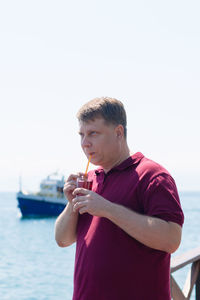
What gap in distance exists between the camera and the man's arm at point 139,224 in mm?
1333

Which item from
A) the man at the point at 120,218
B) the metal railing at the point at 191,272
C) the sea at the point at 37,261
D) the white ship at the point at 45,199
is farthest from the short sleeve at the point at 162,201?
the white ship at the point at 45,199

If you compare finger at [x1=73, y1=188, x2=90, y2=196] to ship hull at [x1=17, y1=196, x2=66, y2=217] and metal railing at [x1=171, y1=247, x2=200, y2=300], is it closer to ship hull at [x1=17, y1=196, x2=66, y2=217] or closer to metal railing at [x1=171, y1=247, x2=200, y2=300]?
metal railing at [x1=171, y1=247, x2=200, y2=300]

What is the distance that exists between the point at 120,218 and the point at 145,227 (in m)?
0.08

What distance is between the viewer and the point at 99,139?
4.86 ft

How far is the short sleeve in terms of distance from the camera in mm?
1356

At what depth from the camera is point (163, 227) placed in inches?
52.4

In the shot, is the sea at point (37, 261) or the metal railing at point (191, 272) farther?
the sea at point (37, 261)

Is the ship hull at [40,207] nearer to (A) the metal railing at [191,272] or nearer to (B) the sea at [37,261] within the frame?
(B) the sea at [37,261]

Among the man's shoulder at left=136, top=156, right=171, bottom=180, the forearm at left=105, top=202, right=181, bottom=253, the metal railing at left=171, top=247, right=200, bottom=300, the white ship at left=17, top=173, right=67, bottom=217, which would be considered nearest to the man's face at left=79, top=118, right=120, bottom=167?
the man's shoulder at left=136, top=156, right=171, bottom=180

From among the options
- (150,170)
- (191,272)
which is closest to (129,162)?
(150,170)

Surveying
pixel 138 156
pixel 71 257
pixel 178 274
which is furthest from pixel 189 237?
pixel 138 156

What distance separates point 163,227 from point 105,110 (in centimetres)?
42

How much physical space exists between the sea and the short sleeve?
463 inches

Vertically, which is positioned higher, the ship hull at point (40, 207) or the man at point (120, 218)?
the man at point (120, 218)
